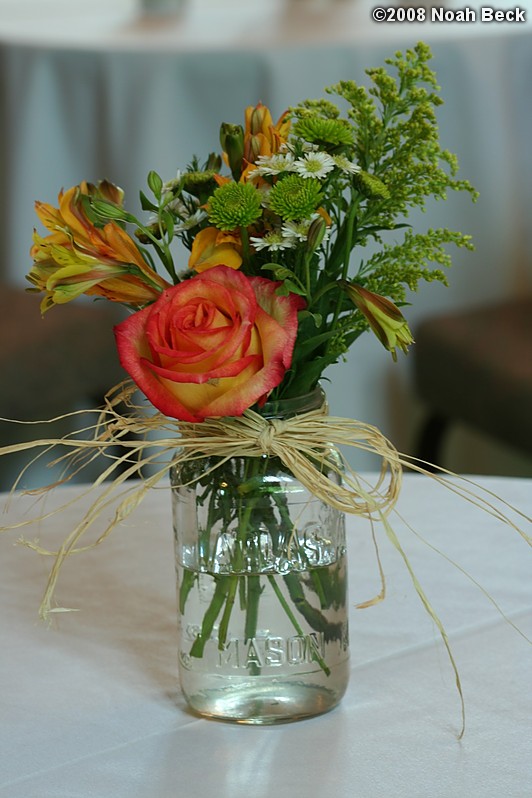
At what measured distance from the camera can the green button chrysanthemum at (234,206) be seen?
0.51m

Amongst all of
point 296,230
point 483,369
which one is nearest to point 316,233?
point 296,230

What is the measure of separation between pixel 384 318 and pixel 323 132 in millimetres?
93

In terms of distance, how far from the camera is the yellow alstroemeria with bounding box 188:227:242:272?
537 mm

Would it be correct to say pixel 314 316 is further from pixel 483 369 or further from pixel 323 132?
pixel 483 369

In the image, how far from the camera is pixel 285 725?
59cm

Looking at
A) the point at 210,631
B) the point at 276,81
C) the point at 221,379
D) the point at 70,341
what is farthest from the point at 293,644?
the point at 276,81

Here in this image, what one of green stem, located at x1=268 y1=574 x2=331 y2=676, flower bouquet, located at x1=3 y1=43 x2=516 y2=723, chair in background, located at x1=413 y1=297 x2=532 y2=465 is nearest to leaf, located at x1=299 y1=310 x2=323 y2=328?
flower bouquet, located at x1=3 y1=43 x2=516 y2=723

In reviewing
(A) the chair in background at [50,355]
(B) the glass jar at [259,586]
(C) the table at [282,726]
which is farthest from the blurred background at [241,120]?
(B) the glass jar at [259,586]

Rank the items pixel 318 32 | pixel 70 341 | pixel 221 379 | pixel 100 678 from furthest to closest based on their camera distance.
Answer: pixel 318 32
pixel 70 341
pixel 100 678
pixel 221 379

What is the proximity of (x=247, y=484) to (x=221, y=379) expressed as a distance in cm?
7

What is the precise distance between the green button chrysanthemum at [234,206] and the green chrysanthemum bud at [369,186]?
48 mm

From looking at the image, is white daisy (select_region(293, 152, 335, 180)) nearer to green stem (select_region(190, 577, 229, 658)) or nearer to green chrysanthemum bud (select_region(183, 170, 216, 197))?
green chrysanthemum bud (select_region(183, 170, 216, 197))

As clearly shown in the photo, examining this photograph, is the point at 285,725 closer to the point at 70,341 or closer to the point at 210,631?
the point at 210,631

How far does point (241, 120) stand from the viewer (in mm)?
1713
